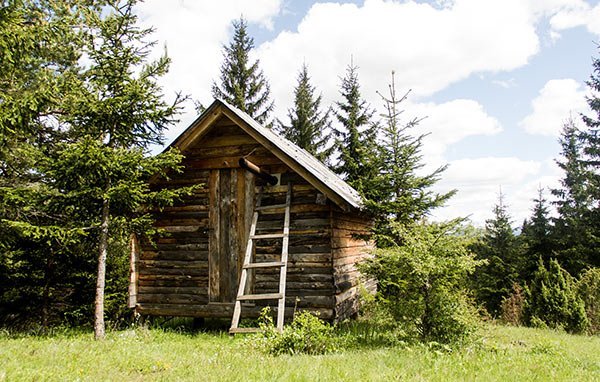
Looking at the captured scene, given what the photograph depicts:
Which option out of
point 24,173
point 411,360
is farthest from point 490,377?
point 24,173

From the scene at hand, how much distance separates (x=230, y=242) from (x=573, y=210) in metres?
24.6

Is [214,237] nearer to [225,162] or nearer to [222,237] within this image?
[222,237]

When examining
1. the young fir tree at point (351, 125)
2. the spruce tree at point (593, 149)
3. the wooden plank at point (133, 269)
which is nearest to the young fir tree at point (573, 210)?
the spruce tree at point (593, 149)

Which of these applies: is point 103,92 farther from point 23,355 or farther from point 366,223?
point 366,223

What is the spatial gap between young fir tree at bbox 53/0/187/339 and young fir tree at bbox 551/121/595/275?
74.5ft

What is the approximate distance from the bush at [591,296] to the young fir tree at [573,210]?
8.23 meters

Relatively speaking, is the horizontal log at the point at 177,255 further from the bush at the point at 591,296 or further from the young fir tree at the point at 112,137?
the bush at the point at 591,296

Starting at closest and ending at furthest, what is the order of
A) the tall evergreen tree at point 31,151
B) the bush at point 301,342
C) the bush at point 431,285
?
the bush at point 301,342
the bush at point 431,285
the tall evergreen tree at point 31,151

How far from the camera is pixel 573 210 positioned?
26.2m

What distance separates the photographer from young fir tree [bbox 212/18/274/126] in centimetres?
2828

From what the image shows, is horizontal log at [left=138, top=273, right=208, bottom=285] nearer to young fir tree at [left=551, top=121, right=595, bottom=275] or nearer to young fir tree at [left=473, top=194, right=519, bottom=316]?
young fir tree at [left=473, top=194, right=519, bottom=316]

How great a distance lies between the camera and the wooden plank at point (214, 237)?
37.2ft

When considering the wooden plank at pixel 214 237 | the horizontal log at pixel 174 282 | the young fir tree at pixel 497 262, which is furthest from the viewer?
the young fir tree at pixel 497 262

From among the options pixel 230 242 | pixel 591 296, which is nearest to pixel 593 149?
pixel 591 296
